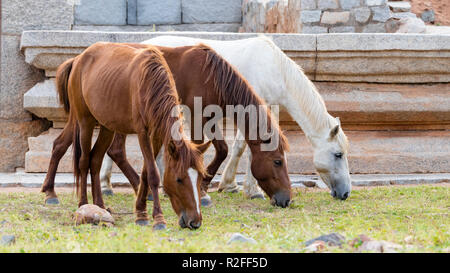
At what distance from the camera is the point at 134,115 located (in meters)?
5.14

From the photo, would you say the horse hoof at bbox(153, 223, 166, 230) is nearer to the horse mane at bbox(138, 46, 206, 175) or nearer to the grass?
the grass

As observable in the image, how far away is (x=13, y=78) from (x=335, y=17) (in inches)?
172

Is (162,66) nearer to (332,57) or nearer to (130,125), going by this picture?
(130,125)

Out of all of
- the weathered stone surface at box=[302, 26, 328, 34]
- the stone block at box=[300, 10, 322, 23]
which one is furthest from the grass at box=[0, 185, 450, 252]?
the stone block at box=[300, 10, 322, 23]

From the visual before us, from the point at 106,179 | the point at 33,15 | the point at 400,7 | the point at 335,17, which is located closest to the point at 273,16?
the point at 335,17

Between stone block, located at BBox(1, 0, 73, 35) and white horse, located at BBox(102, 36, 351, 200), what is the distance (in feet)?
7.83

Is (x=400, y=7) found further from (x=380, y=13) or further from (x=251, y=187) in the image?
(x=251, y=187)

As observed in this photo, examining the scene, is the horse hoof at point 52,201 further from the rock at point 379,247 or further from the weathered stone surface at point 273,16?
the weathered stone surface at point 273,16

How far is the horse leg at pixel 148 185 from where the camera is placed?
16.4 feet

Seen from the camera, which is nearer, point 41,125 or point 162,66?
point 162,66

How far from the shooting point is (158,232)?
4.67 metres

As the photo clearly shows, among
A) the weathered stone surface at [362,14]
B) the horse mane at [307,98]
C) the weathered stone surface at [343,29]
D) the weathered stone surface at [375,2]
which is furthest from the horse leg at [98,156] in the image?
the weathered stone surface at [375,2]
